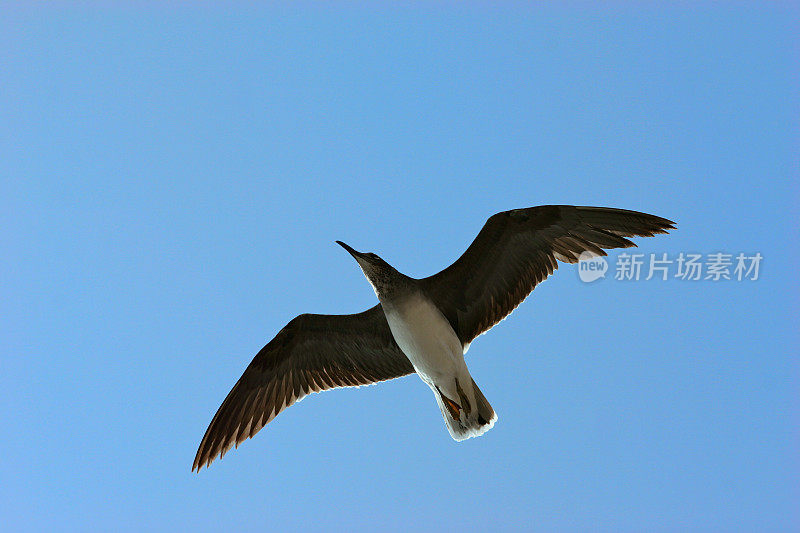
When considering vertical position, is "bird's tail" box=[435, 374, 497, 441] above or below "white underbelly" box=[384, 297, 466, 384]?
below

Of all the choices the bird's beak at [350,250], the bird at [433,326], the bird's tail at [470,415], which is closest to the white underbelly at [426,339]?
the bird at [433,326]

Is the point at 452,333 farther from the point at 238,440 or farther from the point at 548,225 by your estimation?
the point at 238,440

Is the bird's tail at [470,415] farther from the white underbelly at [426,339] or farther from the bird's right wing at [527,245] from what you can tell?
the bird's right wing at [527,245]

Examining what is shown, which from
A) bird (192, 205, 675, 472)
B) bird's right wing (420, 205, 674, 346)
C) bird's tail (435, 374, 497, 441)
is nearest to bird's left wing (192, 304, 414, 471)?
bird (192, 205, 675, 472)

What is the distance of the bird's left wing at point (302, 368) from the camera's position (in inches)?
338

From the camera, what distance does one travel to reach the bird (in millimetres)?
7914

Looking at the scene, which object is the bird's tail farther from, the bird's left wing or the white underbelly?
the bird's left wing

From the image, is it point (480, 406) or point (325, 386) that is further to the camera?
point (325, 386)

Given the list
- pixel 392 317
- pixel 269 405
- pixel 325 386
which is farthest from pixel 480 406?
pixel 269 405

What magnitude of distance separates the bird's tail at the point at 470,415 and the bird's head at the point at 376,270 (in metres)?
1.35

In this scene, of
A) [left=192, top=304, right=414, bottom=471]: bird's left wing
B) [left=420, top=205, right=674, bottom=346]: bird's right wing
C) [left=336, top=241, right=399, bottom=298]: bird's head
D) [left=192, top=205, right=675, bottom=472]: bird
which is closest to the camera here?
[left=192, top=205, right=675, bottom=472]: bird

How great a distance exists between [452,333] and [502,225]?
129cm

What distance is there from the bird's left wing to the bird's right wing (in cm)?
101

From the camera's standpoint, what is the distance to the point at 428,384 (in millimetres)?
8102
